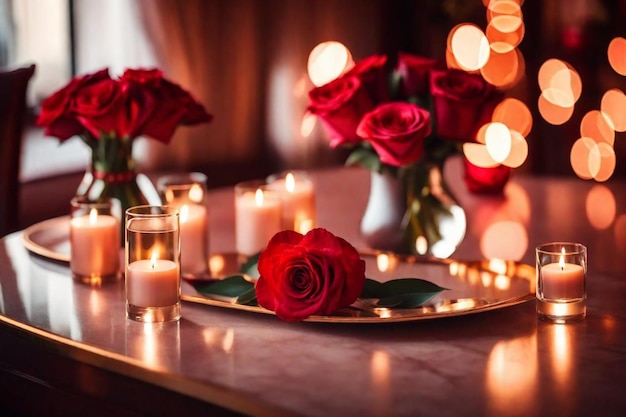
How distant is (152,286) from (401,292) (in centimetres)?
29

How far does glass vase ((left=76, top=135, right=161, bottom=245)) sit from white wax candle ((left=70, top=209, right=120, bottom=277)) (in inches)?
7.0

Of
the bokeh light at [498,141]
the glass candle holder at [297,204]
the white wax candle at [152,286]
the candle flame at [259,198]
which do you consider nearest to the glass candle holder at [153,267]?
the white wax candle at [152,286]

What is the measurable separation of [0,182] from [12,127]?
0.38ft

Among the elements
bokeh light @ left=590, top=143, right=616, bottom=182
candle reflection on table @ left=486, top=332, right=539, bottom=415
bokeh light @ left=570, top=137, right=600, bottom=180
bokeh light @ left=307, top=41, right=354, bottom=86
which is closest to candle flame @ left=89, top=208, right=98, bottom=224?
candle reflection on table @ left=486, top=332, right=539, bottom=415

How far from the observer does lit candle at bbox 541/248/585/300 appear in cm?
111

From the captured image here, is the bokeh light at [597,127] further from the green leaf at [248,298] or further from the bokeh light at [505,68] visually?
the green leaf at [248,298]

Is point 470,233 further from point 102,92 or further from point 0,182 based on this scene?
point 0,182

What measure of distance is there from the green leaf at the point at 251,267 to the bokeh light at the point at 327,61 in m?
2.77

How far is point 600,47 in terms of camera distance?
4.21 meters

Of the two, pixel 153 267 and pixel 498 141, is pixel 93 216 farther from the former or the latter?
pixel 498 141

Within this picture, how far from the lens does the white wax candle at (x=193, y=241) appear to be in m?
1.44

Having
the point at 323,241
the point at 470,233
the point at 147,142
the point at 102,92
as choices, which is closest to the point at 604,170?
the point at 147,142

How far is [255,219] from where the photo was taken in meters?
1.50

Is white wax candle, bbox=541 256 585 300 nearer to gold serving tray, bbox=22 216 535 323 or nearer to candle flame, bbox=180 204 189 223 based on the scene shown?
gold serving tray, bbox=22 216 535 323
